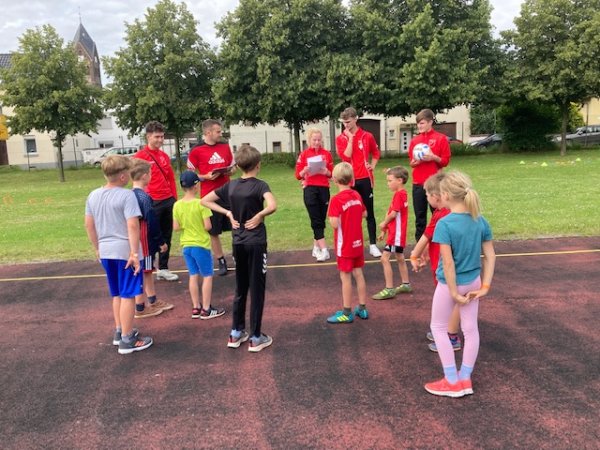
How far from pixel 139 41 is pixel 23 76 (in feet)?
21.0

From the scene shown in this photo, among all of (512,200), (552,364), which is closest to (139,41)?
(512,200)

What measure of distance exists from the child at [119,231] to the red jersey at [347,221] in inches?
71.5

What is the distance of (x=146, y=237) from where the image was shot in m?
5.16

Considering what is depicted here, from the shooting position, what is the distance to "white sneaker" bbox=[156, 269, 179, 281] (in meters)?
6.68

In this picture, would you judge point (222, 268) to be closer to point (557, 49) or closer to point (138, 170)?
point (138, 170)

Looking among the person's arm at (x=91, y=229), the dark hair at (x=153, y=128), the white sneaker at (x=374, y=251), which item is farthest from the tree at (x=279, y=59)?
the person's arm at (x=91, y=229)

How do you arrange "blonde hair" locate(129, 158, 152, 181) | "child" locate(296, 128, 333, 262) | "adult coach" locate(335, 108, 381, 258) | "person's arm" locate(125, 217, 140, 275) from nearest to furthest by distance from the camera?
"person's arm" locate(125, 217, 140, 275)
"blonde hair" locate(129, 158, 152, 181)
"adult coach" locate(335, 108, 381, 258)
"child" locate(296, 128, 333, 262)

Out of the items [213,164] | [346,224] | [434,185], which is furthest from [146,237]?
[434,185]

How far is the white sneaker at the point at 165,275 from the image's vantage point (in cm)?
668

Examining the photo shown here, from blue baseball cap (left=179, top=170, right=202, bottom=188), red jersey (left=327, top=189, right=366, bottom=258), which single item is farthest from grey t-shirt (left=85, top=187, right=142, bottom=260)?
red jersey (left=327, top=189, right=366, bottom=258)

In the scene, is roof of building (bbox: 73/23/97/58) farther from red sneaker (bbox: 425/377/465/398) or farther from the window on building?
red sneaker (bbox: 425/377/465/398)

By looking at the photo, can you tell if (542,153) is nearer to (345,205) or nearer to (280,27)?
(280,27)

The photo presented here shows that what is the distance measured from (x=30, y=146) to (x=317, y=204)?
44093 mm

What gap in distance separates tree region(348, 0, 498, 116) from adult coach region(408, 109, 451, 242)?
20.2 meters
